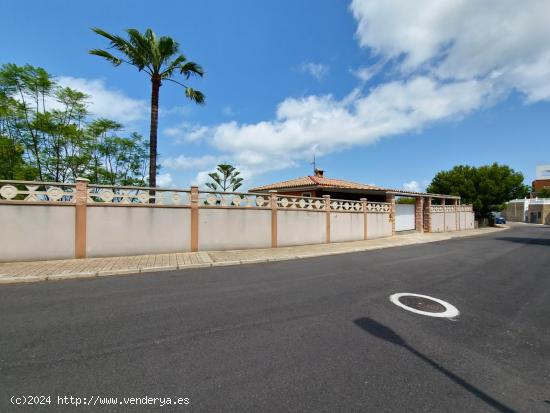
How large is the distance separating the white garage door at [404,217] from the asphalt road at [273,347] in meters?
14.8

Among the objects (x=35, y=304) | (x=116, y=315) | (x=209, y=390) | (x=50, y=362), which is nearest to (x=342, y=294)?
(x=209, y=390)

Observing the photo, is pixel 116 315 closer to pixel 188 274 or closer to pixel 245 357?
pixel 245 357

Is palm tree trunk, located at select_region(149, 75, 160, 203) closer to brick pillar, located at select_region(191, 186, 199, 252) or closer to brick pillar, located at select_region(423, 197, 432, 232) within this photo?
brick pillar, located at select_region(191, 186, 199, 252)

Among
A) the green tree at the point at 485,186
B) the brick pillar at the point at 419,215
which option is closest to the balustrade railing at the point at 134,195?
the brick pillar at the point at 419,215

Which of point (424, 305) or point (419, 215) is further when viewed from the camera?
point (419, 215)

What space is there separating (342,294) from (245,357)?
2.88 m

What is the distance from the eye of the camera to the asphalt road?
236 cm

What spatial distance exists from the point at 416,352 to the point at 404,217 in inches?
768

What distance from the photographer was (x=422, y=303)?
490cm

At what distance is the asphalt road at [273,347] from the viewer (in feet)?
7.73

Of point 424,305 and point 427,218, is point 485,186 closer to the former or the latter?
point 427,218

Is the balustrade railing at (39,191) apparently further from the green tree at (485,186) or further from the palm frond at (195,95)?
the green tree at (485,186)

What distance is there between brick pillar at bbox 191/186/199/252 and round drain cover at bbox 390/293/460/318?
7137mm

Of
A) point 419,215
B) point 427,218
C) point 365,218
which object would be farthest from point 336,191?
point 427,218
